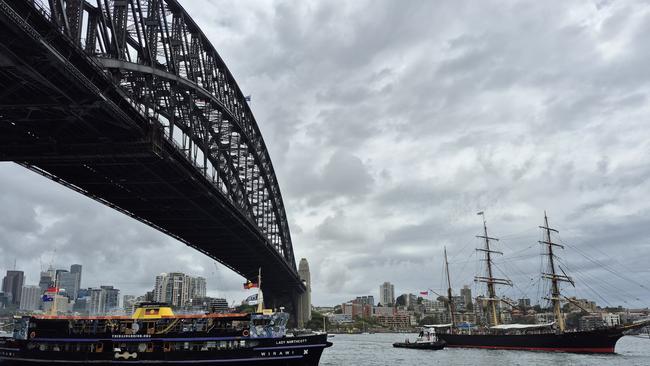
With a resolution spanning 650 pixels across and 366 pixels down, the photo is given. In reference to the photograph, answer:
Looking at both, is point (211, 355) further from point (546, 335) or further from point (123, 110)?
point (546, 335)

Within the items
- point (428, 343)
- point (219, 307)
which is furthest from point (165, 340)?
point (428, 343)

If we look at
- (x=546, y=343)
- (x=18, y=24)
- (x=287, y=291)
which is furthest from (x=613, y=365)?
(x=287, y=291)

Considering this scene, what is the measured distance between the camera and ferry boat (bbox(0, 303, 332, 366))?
44.1m

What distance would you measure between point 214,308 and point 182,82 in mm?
21306

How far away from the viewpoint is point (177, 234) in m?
78.6

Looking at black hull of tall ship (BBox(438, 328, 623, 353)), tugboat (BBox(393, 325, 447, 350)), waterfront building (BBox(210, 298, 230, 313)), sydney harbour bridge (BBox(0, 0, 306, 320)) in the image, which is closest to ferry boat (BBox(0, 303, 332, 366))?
waterfront building (BBox(210, 298, 230, 313))

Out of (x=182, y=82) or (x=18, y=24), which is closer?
(x=18, y=24)

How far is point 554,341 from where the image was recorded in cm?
8044

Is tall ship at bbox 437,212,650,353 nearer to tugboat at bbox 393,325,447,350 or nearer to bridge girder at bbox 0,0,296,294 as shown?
tugboat at bbox 393,325,447,350

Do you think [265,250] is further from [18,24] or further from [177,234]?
[18,24]

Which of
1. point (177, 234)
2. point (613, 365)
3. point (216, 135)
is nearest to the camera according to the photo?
point (613, 365)

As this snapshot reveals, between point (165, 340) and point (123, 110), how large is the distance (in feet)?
65.2

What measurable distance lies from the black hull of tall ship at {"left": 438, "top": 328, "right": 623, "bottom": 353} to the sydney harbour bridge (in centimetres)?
4302

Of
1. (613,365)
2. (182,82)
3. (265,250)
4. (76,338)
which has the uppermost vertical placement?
(182,82)
